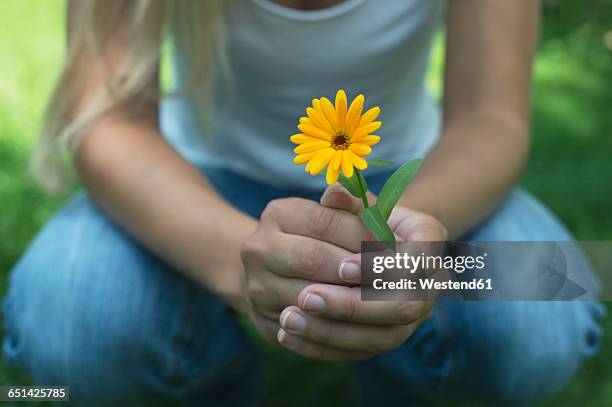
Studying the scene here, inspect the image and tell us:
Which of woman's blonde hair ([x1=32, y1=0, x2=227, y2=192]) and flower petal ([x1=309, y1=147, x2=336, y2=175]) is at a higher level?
woman's blonde hair ([x1=32, y1=0, x2=227, y2=192])

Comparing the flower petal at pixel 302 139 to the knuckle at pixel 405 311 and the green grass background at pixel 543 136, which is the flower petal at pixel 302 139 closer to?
the knuckle at pixel 405 311

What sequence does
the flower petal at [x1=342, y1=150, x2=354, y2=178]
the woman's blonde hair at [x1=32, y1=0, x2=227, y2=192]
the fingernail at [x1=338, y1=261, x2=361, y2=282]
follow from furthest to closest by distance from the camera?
1. the woman's blonde hair at [x1=32, y1=0, x2=227, y2=192]
2. the fingernail at [x1=338, y1=261, x2=361, y2=282]
3. the flower petal at [x1=342, y1=150, x2=354, y2=178]

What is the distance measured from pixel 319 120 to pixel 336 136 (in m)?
0.02

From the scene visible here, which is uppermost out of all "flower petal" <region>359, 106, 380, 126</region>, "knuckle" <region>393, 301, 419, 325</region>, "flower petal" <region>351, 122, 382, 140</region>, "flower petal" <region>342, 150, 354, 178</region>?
"flower petal" <region>359, 106, 380, 126</region>

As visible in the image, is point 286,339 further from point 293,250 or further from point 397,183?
point 397,183

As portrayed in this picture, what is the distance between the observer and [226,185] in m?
1.27

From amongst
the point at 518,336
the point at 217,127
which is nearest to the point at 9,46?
the point at 217,127

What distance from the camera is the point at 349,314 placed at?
763 mm

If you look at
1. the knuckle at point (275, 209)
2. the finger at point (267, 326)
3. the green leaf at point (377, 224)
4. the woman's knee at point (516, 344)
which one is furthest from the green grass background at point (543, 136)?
the green leaf at point (377, 224)

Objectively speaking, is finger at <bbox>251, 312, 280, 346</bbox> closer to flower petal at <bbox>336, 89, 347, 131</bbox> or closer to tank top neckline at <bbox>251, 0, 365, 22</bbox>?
flower petal at <bbox>336, 89, 347, 131</bbox>

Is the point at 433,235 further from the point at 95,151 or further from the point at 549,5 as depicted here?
the point at 549,5

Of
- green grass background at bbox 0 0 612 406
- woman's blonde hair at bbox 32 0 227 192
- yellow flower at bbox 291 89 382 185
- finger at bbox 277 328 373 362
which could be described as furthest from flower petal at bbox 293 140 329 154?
green grass background at bbox 0 0 612 406

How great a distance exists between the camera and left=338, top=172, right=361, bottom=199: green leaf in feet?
2.26

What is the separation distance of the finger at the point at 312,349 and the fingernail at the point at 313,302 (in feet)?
0.18
